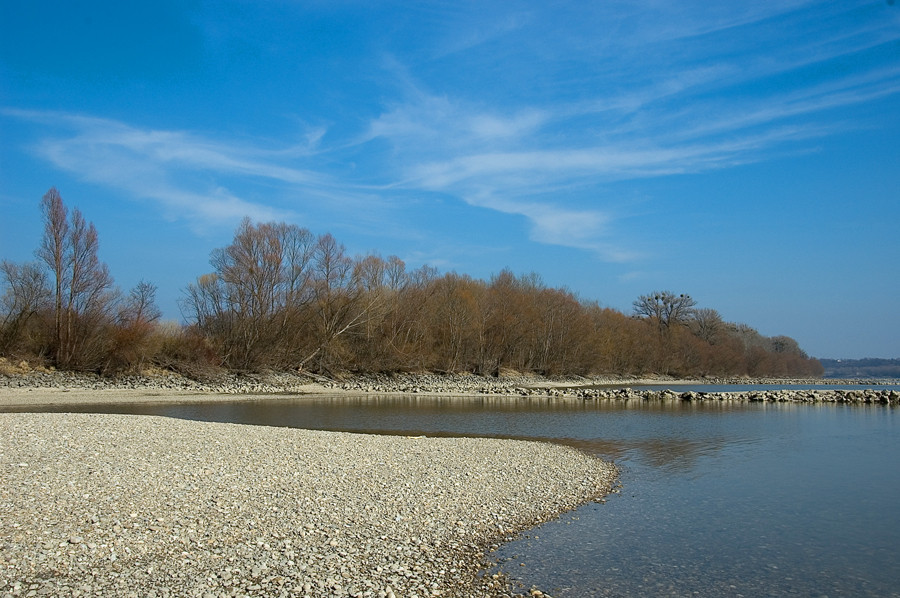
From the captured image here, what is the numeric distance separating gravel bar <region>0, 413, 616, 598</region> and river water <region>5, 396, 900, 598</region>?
108 centimetres

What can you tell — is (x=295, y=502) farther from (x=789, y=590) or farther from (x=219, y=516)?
(x=789, y=590)

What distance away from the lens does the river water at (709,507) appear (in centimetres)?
867

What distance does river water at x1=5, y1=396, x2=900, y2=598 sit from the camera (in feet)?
28.5

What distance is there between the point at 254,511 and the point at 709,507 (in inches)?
350

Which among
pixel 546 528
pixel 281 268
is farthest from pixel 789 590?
pixel 281 268

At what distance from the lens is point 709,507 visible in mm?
12719

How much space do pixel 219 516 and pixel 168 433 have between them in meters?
8.63

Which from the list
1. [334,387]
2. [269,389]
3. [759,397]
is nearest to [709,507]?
[269,389]

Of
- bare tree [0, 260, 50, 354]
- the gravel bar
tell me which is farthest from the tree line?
the gravel bar

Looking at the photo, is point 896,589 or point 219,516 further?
point 219,516

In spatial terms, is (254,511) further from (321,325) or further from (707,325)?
(707,325)

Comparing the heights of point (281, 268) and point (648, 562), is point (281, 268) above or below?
above

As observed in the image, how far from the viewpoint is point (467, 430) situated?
83.3 feet

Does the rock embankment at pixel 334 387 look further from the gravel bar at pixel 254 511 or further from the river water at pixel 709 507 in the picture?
the gravel bar at pixel 254 511
